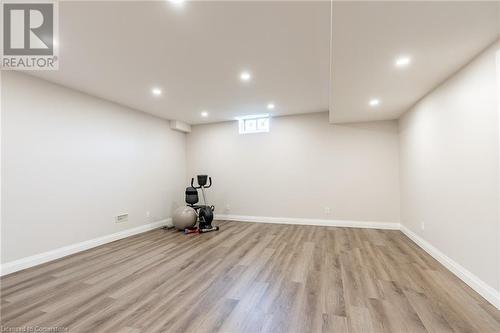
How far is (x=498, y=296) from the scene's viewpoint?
1.99m

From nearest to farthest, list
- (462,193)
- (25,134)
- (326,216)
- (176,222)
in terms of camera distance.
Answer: (462,193), (25,134), (176,222), (326,216)

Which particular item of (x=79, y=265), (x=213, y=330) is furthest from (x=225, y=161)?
(x=213, y=330)

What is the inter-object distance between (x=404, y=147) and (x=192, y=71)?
4318 mm

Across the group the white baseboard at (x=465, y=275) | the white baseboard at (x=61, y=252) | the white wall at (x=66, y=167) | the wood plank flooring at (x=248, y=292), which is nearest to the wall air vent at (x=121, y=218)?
the white wall at (x=66, y=167)

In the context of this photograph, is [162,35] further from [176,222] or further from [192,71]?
[176,222]

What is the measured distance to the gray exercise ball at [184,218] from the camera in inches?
192

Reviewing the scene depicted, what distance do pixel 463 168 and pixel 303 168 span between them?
125 inches

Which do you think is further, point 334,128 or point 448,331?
point 334,128

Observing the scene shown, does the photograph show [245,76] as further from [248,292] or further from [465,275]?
[465,275]

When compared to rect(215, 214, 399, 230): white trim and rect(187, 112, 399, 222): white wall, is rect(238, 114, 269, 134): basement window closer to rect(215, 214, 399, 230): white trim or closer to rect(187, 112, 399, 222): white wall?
rect(187, 112, 399, 222): white wall

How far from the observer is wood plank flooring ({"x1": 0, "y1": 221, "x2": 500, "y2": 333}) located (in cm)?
184

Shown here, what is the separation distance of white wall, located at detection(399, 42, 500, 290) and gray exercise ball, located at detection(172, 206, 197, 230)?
438 centimetres

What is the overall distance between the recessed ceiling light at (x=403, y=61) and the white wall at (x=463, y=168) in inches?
24.9

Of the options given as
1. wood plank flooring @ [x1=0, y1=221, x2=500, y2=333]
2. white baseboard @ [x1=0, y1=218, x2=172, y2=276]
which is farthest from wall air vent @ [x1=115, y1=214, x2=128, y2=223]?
wood plank flooring @ [x1=0, y1=221, x2=500, y2=333]
